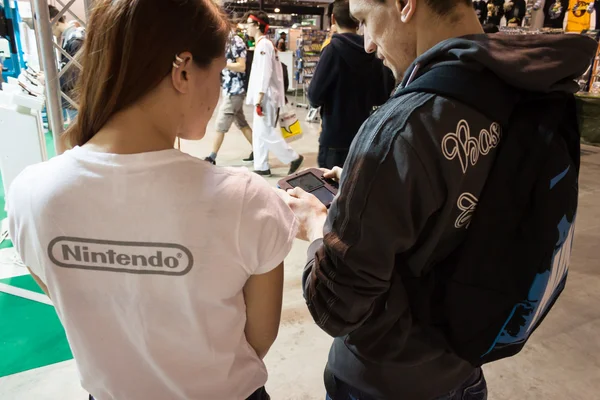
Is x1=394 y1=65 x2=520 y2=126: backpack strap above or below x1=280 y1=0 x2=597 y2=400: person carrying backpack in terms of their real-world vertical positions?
above

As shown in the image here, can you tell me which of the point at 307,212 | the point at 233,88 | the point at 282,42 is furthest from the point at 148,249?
the point at 282,42

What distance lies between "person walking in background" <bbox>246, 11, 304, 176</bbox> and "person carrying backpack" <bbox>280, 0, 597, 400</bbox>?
368 centimetres

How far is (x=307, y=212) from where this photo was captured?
3.39ft

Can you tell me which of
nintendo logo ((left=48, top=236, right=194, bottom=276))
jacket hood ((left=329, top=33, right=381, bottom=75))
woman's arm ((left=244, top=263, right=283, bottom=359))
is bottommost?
woman's arm ((left=244, top=263, right=283, bottom=359))

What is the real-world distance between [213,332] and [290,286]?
212 cm

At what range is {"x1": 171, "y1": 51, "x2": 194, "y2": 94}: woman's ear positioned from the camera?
0.74 metres

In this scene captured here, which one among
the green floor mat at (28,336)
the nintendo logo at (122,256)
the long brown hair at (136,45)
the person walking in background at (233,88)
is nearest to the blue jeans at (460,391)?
the nintendo logo at (122,256)

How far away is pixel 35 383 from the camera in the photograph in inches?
81.0

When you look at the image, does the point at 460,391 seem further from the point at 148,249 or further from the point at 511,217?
the point at 148,249

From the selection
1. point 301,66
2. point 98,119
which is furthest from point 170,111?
point 301,66

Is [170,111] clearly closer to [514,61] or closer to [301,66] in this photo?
[514,61]

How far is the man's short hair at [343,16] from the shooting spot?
302 centimetres

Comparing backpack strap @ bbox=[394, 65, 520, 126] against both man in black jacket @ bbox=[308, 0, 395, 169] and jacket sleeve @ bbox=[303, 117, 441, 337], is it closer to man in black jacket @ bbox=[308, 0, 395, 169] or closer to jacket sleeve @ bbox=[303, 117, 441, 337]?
jacket sleeve @ bbox=[303, 117, 441, 337]

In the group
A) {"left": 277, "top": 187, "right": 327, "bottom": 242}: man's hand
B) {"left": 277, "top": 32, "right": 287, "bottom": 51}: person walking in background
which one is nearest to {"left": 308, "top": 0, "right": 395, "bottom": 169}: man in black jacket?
{"left": 277, "top": 187, "right": 327, "bottom": 242}: man's hand
